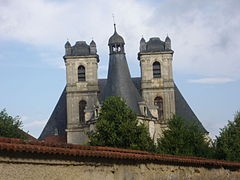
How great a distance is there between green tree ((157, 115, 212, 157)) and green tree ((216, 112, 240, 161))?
0.88 m

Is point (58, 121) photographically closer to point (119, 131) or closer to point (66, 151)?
point (119, 131)

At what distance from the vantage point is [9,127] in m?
41.6

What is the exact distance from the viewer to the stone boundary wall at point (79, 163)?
847cm

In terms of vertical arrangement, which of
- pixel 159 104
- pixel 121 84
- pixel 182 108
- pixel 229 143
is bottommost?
pixel 229 143

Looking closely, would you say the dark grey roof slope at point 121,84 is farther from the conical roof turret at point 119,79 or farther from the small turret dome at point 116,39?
the small turret dome at point 116,39

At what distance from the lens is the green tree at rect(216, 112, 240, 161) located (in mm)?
Result: 40094

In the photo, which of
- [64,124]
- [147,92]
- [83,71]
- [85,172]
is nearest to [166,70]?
[147,92]

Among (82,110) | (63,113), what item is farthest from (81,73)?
(63,113)

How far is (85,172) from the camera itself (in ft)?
33.7

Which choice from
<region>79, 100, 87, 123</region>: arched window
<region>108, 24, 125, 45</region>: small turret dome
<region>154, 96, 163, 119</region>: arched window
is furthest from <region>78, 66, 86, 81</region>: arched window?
<region>154, 96, 163, 119</region>: arched window

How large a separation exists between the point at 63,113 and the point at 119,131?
29919mm

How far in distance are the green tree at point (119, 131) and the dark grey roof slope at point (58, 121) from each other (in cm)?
2617

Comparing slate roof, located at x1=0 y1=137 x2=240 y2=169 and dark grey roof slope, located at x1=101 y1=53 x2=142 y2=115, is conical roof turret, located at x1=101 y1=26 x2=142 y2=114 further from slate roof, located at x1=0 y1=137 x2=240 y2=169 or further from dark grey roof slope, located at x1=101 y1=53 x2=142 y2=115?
slate roof, located at x1=0 y1=137 x2=240 y2=169

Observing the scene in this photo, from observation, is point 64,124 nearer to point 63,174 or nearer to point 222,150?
point 222,150
